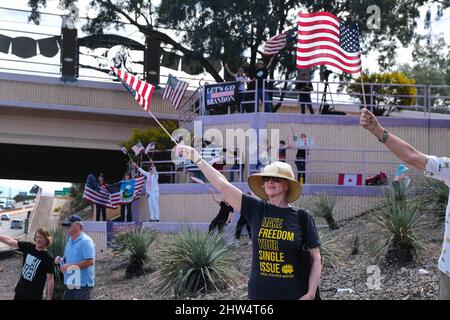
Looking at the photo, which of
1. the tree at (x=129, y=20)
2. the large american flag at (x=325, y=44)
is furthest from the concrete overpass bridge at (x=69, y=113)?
the large american flag at (x=325, y=44)

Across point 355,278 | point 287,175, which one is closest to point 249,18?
point 355,278

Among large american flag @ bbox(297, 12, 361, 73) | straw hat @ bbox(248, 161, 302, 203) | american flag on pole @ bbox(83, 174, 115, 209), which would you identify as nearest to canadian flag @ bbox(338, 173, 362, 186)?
large american flag @ bbox(297, 12, 361, 73)

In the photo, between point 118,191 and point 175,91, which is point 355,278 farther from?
point 175,91

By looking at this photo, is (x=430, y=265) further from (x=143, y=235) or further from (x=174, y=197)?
(x=174, y=197)

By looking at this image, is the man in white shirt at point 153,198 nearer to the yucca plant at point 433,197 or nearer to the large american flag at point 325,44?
the large american flag at point 325,44

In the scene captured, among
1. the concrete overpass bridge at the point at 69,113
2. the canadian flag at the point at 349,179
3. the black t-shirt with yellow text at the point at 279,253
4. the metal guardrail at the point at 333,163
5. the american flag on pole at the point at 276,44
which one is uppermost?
the american flag on pole at the point at 276,44

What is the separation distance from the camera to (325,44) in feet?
51.7

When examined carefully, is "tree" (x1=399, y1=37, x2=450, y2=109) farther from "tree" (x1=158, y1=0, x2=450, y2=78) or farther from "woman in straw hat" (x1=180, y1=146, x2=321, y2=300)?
"woman in straw hat" (x1=180, y1=146, x2=321, y2=300)

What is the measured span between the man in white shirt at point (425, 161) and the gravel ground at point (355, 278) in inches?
202

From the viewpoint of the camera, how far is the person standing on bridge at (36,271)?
913cm

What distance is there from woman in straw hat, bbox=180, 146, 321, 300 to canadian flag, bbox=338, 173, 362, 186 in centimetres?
1459

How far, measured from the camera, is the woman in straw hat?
5.61 metres

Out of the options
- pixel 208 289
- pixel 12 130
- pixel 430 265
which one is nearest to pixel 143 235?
pixel 208 289

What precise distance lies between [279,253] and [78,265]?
4.02 m
